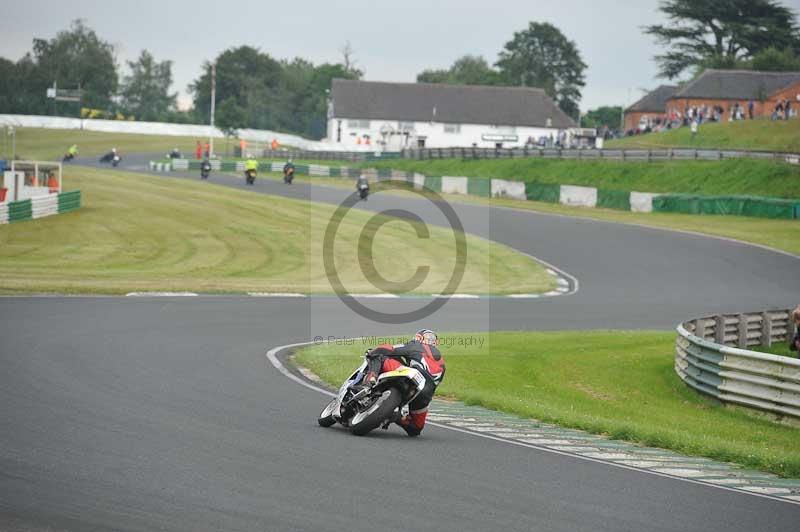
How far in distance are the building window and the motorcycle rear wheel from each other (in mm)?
101010

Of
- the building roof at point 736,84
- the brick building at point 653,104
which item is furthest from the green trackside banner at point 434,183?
the brick building at point 653,104

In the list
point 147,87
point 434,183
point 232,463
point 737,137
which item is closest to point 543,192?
point 434,183

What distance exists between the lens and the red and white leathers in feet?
35.1

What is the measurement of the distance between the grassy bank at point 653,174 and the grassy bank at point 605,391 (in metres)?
35.4

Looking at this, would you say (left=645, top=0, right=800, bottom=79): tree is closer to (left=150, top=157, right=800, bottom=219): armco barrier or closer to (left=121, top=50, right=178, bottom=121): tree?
(left=150, top=157, right=800, bottom=219): armco barrier

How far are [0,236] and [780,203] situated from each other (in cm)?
3527

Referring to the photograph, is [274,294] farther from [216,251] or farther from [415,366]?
[415,366]

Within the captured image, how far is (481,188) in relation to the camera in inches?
2464

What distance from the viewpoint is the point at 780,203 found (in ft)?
163

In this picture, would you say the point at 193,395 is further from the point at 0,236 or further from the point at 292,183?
the point at 292,183

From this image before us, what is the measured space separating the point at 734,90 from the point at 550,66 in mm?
52491

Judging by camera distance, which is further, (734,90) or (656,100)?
(656,100)

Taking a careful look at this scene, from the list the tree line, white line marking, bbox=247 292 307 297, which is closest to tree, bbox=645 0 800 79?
the tree line

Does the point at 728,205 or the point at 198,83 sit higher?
the point at 198,83
